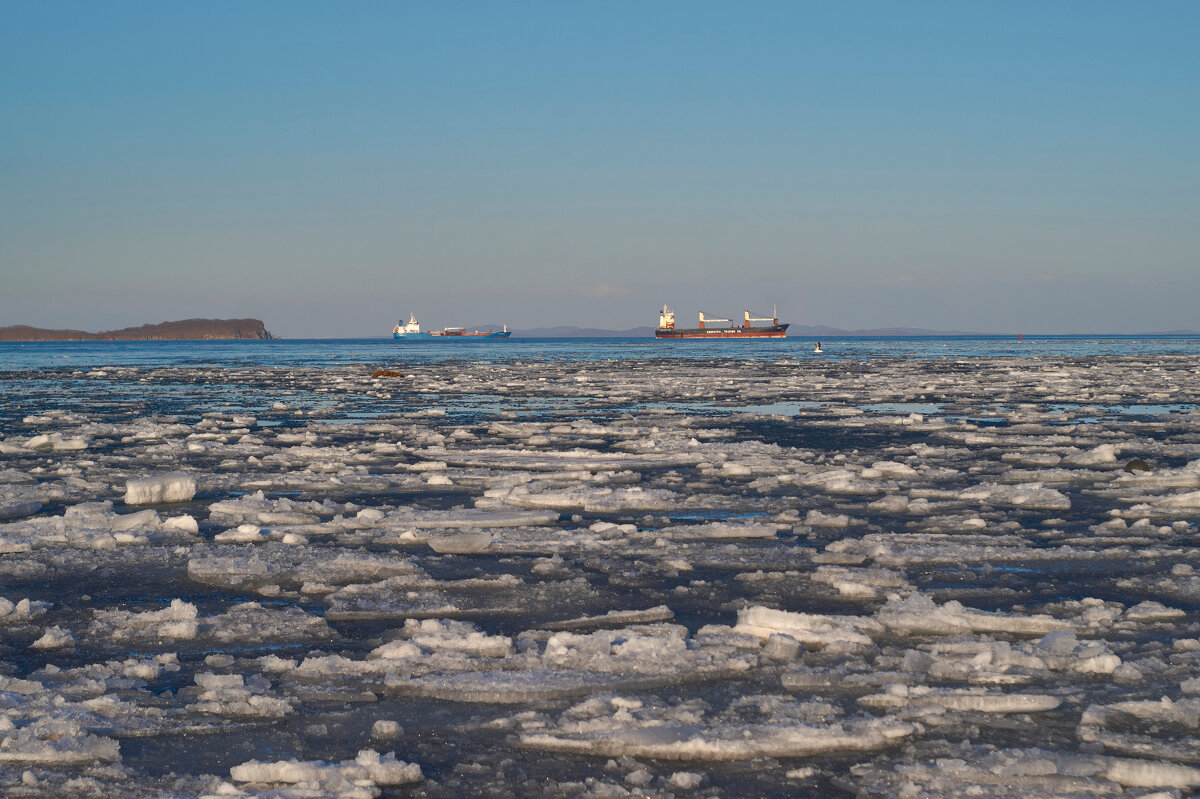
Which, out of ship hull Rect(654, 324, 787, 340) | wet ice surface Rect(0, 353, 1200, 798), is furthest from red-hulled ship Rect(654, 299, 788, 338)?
wet ice surface Rect(0, 353, 1200, 798)

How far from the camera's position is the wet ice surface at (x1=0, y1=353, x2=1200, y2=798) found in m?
2.89

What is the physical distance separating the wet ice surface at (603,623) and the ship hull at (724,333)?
360 feet

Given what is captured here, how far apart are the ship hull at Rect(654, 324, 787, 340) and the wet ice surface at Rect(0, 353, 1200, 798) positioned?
110 meters

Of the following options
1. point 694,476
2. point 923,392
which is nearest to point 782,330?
point 923,392

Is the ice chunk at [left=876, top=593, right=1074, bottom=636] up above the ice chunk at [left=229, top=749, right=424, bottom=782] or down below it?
above

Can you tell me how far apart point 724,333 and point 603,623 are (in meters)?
121

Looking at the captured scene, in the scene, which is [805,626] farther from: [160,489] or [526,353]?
[526,353]

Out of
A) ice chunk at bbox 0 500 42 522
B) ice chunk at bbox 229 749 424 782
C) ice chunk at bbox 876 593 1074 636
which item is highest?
ice chunk at bbox 0 500 42 522

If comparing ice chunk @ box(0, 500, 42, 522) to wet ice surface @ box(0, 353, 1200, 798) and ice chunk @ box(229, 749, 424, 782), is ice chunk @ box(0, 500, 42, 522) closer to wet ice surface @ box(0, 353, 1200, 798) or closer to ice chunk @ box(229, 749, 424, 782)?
wet ice surface @ box(0, 353, 1200, 798)

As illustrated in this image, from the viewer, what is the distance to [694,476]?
8.43 metres

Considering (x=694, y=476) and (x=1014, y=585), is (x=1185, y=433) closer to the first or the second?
(x=694, y=476)

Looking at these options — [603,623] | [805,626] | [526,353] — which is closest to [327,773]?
[603,623]

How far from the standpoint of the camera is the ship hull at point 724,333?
4692 inches

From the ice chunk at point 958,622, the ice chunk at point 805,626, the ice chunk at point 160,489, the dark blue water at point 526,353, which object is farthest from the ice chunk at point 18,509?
the dark blue water at point 526,353
